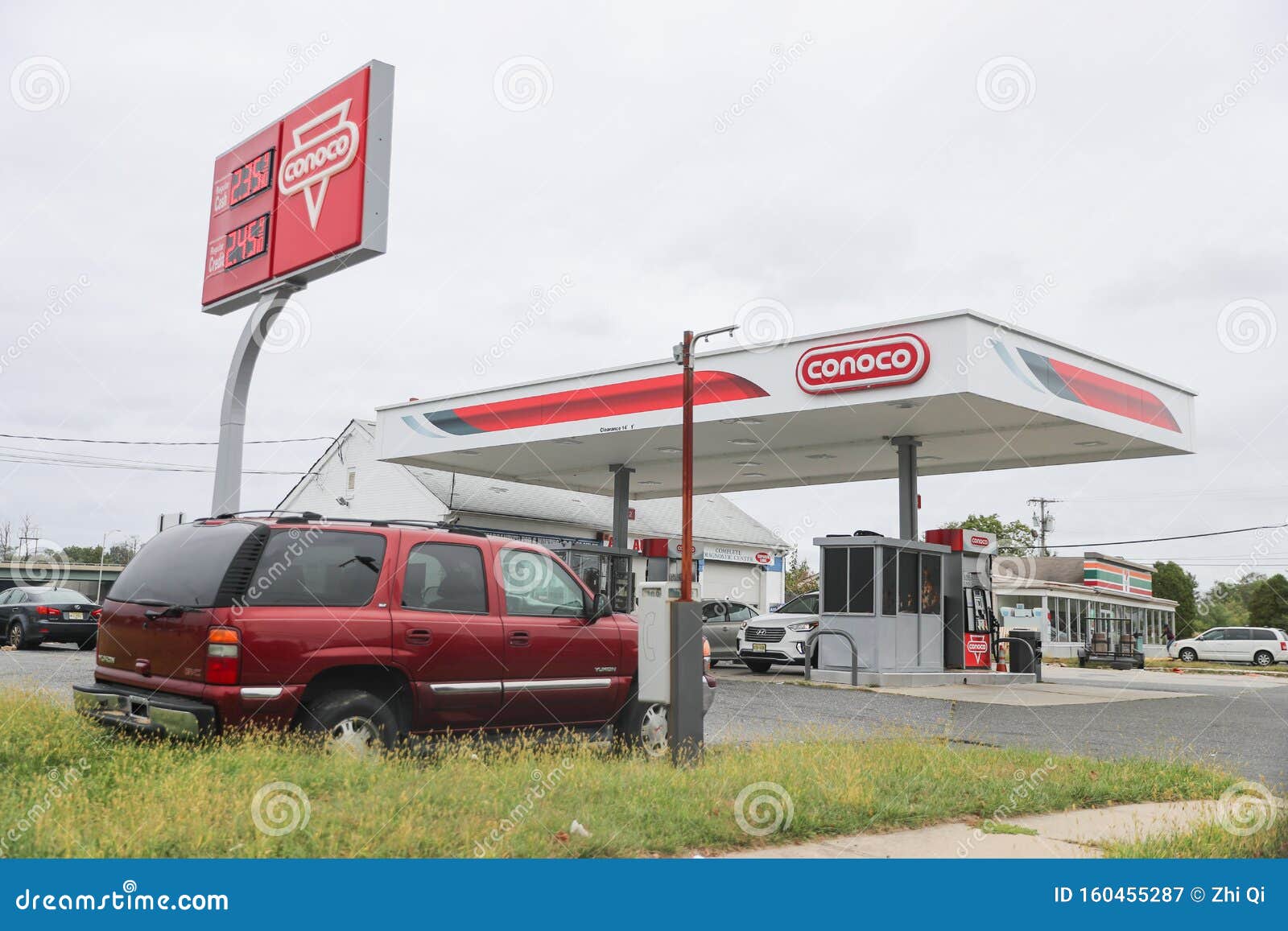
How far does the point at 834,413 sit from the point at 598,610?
37.6 ft

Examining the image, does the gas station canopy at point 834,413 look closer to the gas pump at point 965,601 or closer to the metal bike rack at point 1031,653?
the gas pump at point 965,601

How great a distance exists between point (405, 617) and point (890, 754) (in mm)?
3891

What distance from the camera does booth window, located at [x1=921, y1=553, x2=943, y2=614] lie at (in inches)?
840

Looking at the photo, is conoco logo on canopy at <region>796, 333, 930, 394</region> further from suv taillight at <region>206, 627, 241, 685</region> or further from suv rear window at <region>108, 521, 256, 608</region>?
suv taillight at <region>206, 627, 241, 685</region>

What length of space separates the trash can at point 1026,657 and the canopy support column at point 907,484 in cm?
402

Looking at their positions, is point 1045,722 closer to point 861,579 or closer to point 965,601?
point 861,579

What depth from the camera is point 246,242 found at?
530 inches

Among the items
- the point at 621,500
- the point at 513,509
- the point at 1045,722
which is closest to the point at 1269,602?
the point at 513,509

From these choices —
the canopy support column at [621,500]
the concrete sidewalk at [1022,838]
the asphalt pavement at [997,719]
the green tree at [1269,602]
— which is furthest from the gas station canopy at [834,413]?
the green tree at [1269,602]

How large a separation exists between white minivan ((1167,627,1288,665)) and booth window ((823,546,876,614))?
30.8 meters

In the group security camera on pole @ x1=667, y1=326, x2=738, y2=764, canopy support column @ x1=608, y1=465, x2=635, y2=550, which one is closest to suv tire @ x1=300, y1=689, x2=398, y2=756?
security camera on pole @ x1=667, y1=326, x2=738, y2=764

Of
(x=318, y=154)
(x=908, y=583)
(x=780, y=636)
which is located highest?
(x=318, y=154)

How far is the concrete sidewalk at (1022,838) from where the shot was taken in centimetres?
577

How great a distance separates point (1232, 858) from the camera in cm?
561
